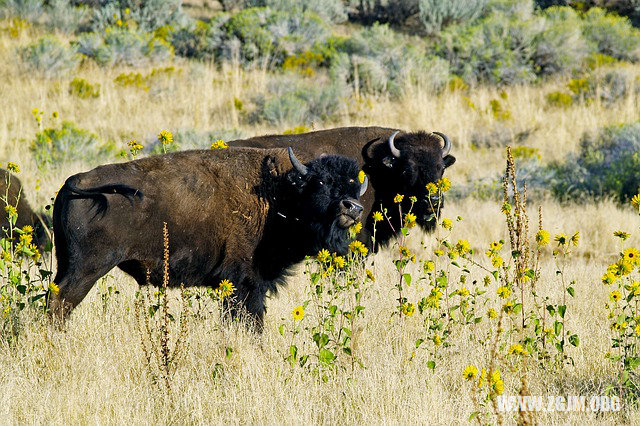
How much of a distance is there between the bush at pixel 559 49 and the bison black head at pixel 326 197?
1429 centimetres

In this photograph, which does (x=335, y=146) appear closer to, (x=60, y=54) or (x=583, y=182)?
(x=583, y=182)

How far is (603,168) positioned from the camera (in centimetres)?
1354

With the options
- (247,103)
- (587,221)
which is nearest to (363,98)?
(247,103)

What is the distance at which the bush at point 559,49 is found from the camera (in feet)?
64.6

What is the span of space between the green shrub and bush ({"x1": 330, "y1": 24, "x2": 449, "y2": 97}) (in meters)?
5.01

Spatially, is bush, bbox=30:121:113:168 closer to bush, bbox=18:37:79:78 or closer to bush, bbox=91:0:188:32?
bush, bbox=18:37:79:78

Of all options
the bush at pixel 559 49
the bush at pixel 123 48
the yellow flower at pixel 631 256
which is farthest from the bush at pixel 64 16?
the yellow flower at pixel 631 256

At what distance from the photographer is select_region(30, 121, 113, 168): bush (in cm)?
1320

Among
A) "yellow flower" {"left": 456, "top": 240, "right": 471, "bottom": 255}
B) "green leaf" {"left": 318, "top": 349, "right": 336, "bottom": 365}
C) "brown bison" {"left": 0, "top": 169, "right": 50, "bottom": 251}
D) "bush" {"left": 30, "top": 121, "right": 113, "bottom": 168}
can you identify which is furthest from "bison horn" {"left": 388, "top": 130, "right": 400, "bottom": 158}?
"bush" {"left": 30, "top": 121, "right": 113, "bottom": 168}

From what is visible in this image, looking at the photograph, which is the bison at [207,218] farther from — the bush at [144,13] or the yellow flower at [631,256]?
the bush at [144,13]

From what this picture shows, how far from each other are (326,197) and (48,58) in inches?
507

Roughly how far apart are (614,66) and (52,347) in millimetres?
16656

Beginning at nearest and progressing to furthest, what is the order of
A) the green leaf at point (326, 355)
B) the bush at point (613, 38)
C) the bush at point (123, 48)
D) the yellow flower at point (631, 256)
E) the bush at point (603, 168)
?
1. the yellow flower at point (631, 256)
2. the green leaf at point (326, 355)
3. the bush at point (603, 168)
4. the bush at point (123, 48)
5. the bush at point (613, 38)

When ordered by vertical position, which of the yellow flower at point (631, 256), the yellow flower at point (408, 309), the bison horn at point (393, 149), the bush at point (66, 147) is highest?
the yellow flower at point (631, 256)
